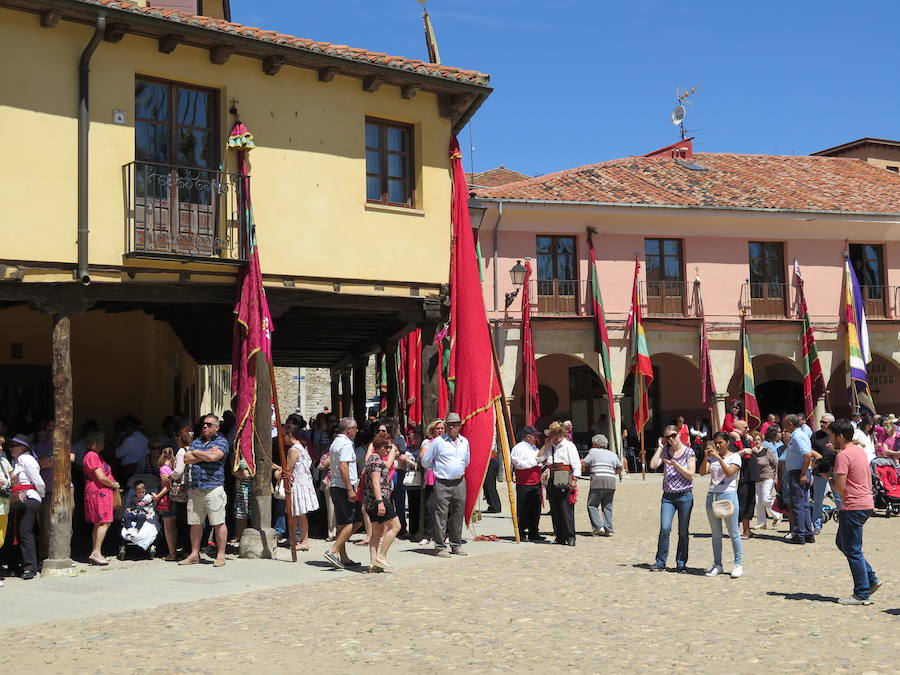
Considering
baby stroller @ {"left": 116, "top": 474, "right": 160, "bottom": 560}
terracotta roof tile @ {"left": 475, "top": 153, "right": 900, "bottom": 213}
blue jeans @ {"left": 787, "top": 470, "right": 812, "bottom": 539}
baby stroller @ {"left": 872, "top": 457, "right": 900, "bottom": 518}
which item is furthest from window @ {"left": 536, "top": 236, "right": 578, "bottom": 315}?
baby stroller @ {"left": 116, "top": 474, "right": 160, "bottom": 560}

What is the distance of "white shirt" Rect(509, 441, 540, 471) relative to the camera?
49.3 feet

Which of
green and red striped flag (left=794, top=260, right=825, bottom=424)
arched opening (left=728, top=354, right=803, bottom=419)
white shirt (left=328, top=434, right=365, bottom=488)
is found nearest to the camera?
white shirt (left=328, top=434, right=365, bottom=488)

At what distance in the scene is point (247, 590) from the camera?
11.0 meters

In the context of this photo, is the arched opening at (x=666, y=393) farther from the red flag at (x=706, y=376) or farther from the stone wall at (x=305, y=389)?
the stone wall at (x=305, y=389)

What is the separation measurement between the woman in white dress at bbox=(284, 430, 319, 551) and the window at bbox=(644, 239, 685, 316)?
17501 mm

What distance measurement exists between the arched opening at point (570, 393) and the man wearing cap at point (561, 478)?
54.1 ft

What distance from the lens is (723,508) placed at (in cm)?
1184

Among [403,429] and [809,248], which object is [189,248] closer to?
[403,429]

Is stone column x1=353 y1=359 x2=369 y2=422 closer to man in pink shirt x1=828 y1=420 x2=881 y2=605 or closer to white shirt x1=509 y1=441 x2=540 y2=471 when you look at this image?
white shirt x1=509 y1=441 x2=540 y2=471

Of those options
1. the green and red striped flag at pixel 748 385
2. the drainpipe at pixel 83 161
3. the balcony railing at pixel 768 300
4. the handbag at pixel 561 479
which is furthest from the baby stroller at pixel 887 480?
the balcony railing at pixel 768 300

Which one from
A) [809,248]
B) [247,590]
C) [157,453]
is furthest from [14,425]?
[809,248]

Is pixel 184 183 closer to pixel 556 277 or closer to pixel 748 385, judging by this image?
pixel 556 277

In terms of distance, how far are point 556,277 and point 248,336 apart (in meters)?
16.7

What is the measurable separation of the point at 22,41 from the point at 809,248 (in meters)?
24.1
